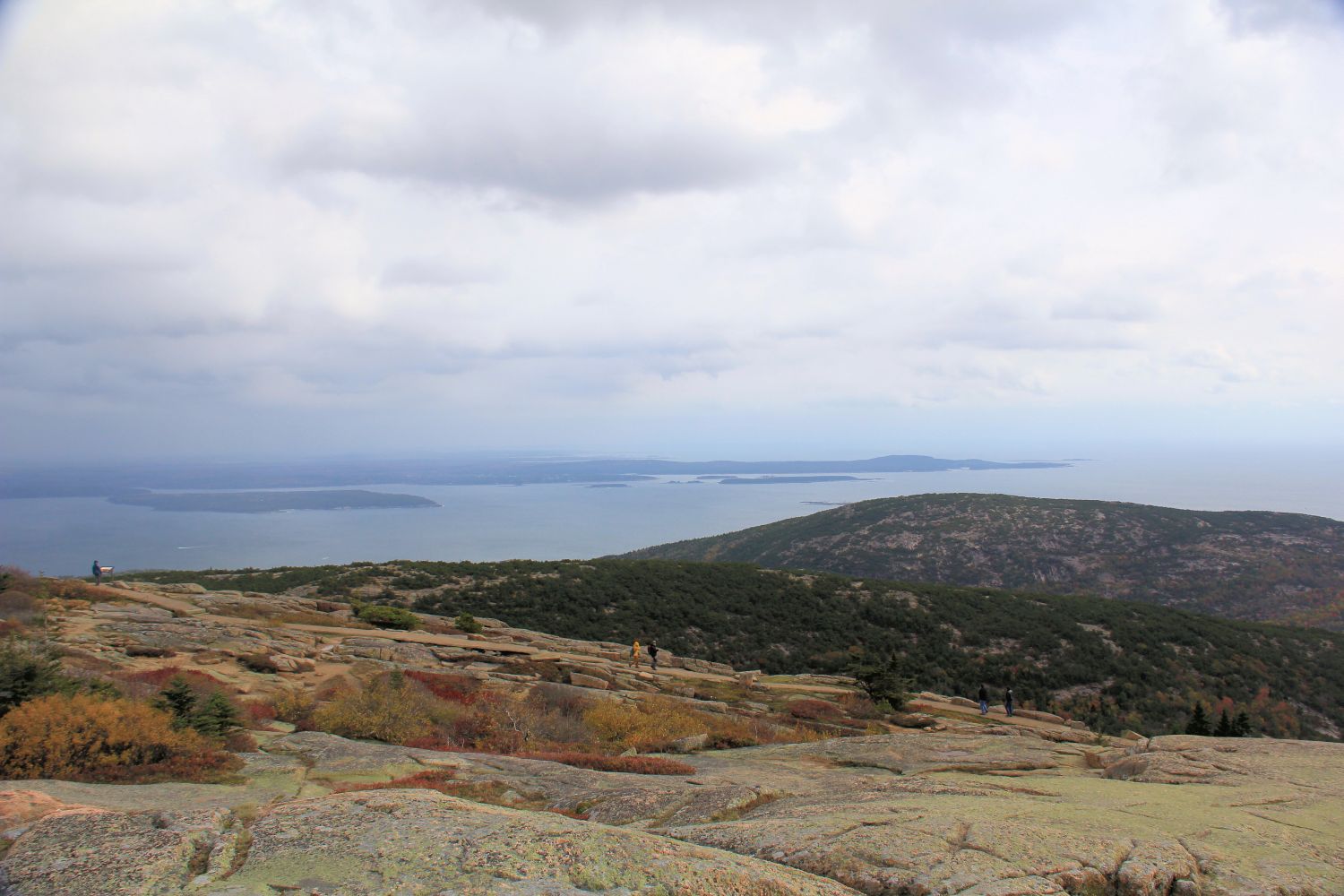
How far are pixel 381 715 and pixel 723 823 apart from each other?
873 centimetres

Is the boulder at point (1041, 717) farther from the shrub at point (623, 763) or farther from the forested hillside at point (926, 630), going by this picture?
the shrub at point (623, 763)

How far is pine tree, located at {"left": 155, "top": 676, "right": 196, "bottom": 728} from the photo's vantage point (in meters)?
10.1

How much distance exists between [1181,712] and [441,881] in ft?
112

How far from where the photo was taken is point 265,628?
23.1 m

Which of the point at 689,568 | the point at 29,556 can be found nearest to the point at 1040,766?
the point at 689,568

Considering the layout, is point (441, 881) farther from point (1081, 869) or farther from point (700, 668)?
point (700, 668)

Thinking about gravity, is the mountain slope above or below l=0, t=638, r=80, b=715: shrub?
below

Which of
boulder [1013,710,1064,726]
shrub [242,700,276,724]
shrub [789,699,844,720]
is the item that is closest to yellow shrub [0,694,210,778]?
shrub [242,700,276,724]

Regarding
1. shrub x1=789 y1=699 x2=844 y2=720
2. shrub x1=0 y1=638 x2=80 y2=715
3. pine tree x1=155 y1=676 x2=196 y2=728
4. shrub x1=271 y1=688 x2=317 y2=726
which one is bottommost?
shrub x1=789 y1=699 x2=844 y2=720

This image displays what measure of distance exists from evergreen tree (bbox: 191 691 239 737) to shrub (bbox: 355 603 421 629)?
16.3m

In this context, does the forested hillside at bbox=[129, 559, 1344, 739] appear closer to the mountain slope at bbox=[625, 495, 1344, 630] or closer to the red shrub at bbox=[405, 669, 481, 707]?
the red shrub at bbox=[405, 669, 481, 707]

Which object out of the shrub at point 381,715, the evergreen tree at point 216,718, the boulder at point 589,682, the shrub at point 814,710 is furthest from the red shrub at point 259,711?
the shrub at point 814,710

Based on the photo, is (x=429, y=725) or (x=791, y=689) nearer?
(x=429, y=725)

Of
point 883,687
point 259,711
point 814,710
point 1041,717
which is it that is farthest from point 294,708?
point 1041,717
